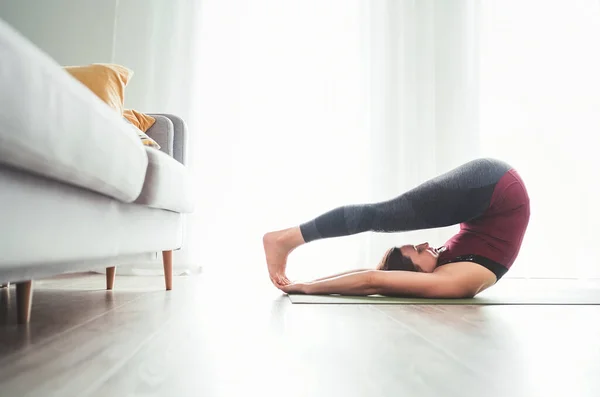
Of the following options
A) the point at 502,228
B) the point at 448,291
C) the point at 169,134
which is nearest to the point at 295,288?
the point at 448,291

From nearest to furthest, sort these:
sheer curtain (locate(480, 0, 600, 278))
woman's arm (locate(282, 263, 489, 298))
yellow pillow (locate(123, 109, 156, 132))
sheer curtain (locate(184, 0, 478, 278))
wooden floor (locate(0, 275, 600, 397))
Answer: wooden floor (locate(0, 275, 600, 397)), woman's arm (locate(282, 263, 489, 298)), yellow pillow (locate(123, 109, 156, 132)), sheer curtain (locate(184, 0, 478, 278)), sheer curtain (locate(480, 0, 600, 278))

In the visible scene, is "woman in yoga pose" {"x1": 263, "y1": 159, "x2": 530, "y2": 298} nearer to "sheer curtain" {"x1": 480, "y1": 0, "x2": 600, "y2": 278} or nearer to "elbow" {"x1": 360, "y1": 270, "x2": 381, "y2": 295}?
"elbow" {"x1": 360, "y1": 270, "x2": 381, "y2": 295}

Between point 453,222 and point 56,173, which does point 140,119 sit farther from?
point 56,173

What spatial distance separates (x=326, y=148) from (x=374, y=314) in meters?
2.19

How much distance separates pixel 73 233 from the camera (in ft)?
3.27

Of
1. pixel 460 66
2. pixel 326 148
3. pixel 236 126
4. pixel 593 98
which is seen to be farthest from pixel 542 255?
pixel 236 126

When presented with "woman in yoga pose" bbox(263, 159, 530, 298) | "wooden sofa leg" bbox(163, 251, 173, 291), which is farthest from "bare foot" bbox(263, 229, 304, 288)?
"wooden sofa leg" bbox(163, 251, 173, 291)

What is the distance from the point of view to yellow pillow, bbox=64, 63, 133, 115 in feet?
6.44

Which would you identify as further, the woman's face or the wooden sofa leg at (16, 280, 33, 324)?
the woman's face

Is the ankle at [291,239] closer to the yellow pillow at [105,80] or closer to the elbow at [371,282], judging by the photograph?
the elbow at [371,282]

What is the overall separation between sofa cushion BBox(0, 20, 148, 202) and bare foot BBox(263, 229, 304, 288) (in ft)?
3.01

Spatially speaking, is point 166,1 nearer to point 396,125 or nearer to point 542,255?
point 396,125

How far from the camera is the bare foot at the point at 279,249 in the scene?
1.98m

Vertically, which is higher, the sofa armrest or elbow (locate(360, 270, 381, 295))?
the sofa armrest
